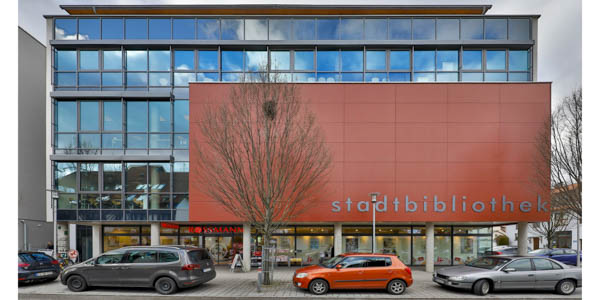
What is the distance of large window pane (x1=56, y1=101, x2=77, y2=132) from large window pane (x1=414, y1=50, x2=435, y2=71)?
1903 cm

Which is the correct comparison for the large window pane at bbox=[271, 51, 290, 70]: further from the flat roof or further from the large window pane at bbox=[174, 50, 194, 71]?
the large window pane at bbox=[174, 50, 194, 71]

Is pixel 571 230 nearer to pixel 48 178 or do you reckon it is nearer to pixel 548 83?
pixel 548 83

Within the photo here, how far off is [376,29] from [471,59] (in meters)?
5.59

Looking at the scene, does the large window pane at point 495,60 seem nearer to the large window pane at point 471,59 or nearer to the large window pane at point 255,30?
the large window pane at point 471,59

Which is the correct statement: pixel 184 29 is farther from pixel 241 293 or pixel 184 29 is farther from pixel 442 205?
pixel 442 205

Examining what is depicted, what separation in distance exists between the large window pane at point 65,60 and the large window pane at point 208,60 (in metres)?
6.86

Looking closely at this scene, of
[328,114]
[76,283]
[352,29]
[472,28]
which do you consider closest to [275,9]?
[352,29]

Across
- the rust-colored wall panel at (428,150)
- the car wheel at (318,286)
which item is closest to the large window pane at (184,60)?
the rust-colored wall panel at (428,150)

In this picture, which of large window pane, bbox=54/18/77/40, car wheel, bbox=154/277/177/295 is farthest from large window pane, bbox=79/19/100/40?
car wheel, bbox=154/277/177/295

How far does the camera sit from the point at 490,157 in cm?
1590

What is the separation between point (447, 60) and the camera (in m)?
18.1

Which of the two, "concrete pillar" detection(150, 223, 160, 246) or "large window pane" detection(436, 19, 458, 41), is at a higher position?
"large window pane" detection(436, 19, 458, 41)

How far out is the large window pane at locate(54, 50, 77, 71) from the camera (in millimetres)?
17794

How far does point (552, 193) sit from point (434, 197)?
5373 millimetres
